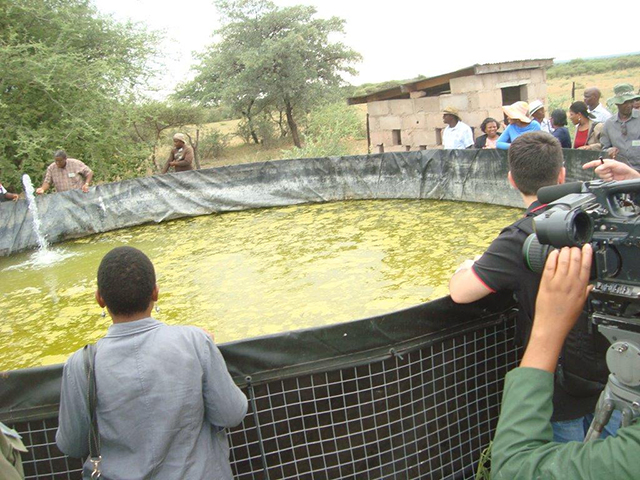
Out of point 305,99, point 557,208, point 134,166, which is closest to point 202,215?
point 134,166

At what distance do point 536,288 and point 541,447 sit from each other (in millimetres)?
843

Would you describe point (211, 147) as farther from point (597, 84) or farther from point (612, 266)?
point (597, 84)

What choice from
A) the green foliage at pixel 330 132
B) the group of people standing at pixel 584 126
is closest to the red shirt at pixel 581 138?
the group of people standing at pixel 584 126

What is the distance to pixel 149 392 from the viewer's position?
1.87m

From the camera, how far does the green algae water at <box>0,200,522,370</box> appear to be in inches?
225

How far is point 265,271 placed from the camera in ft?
23.8

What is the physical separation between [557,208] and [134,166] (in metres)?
15.9

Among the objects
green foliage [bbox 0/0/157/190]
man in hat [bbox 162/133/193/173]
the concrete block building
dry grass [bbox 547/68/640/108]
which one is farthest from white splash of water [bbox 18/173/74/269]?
dry grass [bbox 547/68/640/108]

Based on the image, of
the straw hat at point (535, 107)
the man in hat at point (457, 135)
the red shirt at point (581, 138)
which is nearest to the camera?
the red shirt at point (581, 138)

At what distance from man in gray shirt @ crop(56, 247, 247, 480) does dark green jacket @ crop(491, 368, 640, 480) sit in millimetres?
965

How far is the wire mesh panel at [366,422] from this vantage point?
2322 mm

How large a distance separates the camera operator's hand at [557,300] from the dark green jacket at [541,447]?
0.13 feet

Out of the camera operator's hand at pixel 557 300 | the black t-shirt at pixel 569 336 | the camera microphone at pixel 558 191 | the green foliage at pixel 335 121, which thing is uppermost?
the green foliage at pixel 335 121

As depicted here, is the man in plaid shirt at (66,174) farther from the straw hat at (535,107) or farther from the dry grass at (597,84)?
the dry grass at (597,84)
